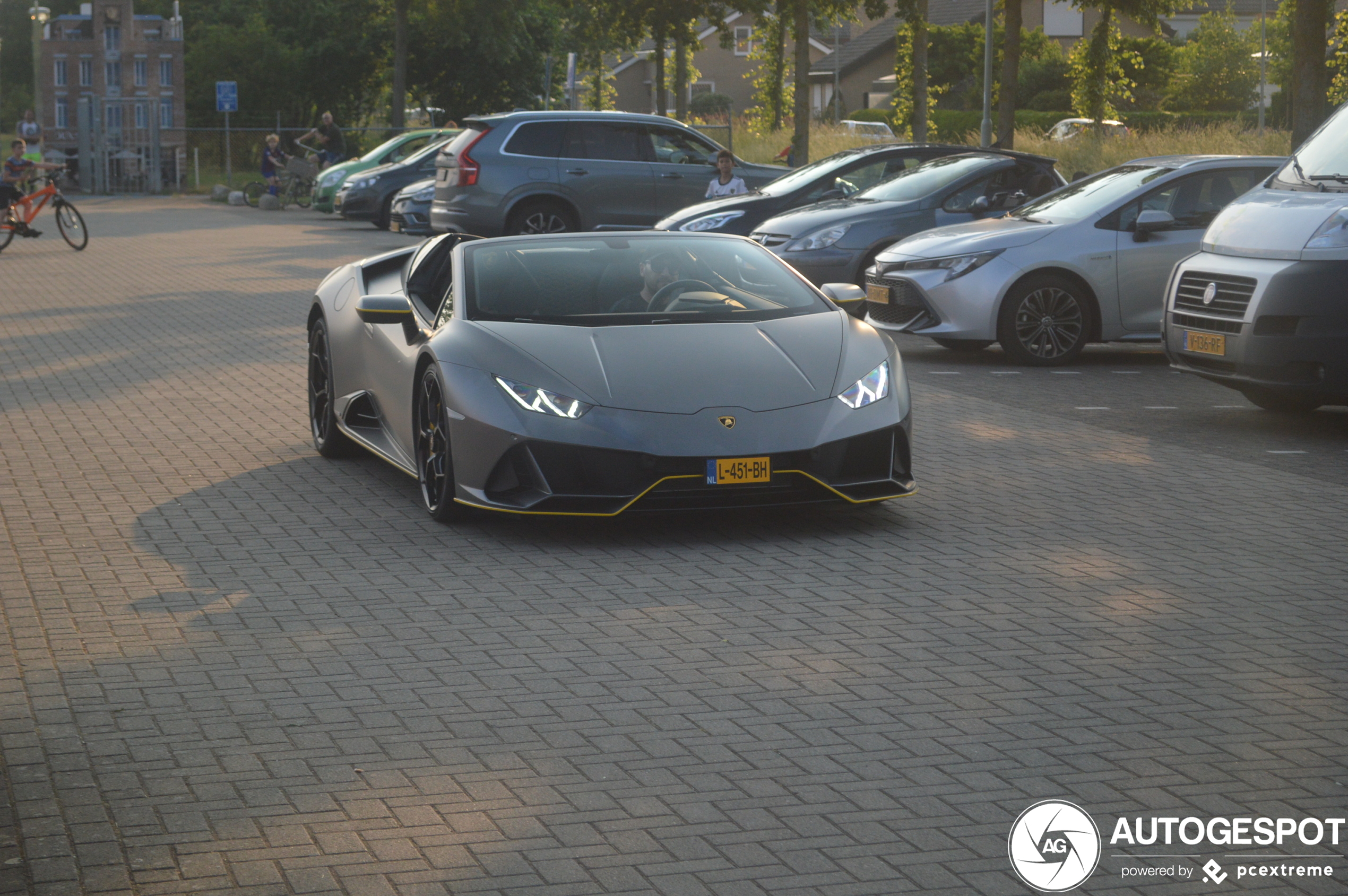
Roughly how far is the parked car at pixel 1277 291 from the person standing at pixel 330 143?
30.8 m

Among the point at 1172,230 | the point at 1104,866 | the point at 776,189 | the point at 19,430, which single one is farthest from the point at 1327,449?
the point at 776,189

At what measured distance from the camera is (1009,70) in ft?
85.7

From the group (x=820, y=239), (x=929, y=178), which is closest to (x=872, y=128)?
(x=929, y=178)

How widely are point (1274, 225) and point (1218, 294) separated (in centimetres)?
50

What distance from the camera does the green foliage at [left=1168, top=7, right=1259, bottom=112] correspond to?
6881 centimetres

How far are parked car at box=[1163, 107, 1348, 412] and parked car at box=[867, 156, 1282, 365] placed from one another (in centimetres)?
230

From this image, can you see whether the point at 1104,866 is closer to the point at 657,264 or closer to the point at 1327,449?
the point at 657,264

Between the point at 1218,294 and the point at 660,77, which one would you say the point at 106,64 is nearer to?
the point at 660,77

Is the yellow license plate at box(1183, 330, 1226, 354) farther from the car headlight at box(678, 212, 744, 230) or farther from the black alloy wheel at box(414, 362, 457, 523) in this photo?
the car headlight at box(678, 212, 744, 230)

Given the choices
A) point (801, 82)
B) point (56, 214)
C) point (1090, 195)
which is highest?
point (801, 82)

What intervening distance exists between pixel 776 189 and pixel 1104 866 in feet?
49.0

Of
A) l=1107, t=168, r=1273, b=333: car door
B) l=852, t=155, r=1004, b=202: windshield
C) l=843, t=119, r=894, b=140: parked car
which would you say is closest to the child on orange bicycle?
l=852, t=155, r=1004, b=202: windshield

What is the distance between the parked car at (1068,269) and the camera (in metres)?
13.0

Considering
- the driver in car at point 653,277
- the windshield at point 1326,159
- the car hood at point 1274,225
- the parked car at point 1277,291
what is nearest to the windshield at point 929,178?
the windshield at point 1326,159
